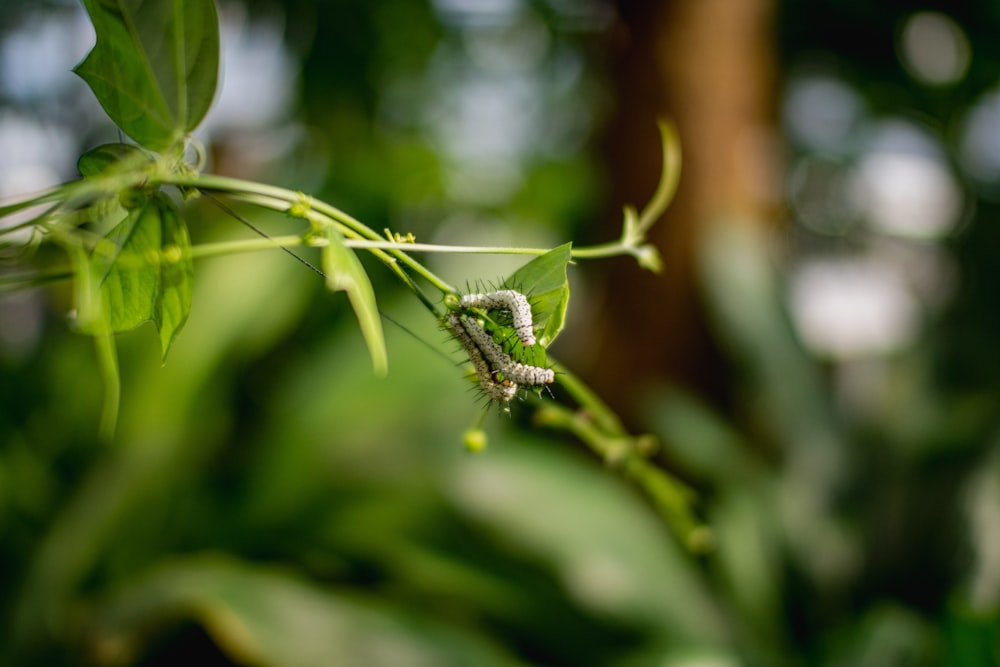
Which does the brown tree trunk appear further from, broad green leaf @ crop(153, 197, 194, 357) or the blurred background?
broad green leaf @ crop(153, 197, 194, 357)

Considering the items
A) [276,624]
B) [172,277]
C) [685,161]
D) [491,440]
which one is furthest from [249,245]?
[685,161]

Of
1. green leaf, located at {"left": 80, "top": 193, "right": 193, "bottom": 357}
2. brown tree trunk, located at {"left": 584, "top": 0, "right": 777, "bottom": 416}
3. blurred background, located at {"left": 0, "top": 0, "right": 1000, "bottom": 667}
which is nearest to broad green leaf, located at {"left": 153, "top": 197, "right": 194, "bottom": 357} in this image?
green leaf, located at {"left": 80, "top": 193, "right": 193, "bottom": 357}

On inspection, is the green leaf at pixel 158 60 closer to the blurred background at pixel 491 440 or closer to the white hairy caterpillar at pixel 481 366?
the white hairy caterpillar at pixel 481 366

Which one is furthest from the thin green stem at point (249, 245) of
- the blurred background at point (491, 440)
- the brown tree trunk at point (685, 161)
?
the brown tree trunk at point (685, 161)

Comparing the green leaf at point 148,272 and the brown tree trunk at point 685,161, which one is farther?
the brown tree trunk at point 685,161

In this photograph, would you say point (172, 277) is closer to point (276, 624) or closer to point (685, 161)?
point (276, 624)

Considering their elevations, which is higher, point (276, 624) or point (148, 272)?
point (148, 272)
